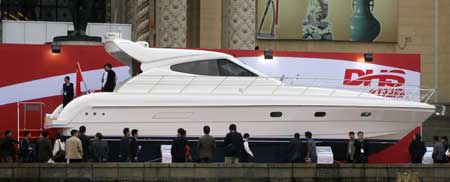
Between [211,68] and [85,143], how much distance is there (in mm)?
3810

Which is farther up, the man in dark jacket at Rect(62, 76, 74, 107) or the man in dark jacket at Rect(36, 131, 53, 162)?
the man in dark jacket at Rect(62, 76, 74, 107)

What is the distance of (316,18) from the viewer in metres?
45.6

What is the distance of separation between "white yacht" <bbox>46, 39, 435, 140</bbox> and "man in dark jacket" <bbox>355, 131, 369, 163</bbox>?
0.68 m

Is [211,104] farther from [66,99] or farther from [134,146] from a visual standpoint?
[66,99]

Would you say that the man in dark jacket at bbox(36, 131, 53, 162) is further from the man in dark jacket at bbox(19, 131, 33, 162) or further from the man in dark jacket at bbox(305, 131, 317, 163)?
the man in dark jacket at bbox(305, 131, 317, 163)

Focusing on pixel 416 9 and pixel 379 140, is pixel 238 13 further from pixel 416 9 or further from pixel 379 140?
pixel 379 140

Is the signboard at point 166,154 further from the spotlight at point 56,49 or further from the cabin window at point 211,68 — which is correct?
the spotlight at point 56,49

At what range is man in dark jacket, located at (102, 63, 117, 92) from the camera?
2809 centimetres

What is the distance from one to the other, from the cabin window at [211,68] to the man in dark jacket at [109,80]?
1519 mm

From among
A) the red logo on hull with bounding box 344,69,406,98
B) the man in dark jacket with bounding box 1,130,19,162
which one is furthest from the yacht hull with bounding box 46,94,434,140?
the red logo on hull with bounding box 344,69,406,98

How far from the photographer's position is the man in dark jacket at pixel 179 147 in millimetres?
25938

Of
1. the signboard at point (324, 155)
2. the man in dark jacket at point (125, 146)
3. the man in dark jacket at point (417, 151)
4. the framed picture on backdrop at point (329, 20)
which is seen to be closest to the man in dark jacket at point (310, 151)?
the signboard at point (324, 155)

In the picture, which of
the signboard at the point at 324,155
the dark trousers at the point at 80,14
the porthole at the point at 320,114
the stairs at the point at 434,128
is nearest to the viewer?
the signboard at the point at 324,155

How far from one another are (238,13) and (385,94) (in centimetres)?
1427
